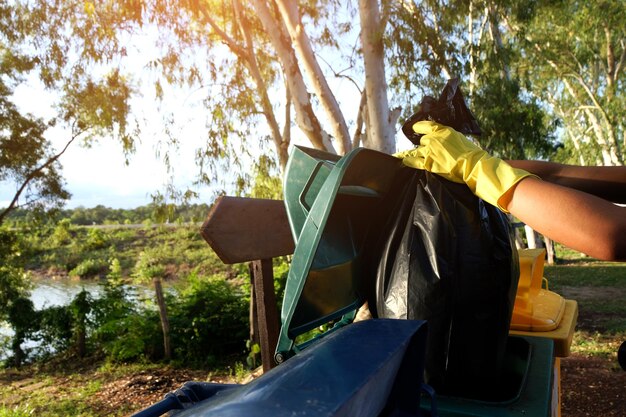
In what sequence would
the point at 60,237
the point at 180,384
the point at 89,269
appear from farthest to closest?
the point at 60,237
the point at 89,269
the point at 180,384

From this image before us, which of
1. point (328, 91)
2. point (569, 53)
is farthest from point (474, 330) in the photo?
point (569, 53)

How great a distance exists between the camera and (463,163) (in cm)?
118

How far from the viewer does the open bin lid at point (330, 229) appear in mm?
1089

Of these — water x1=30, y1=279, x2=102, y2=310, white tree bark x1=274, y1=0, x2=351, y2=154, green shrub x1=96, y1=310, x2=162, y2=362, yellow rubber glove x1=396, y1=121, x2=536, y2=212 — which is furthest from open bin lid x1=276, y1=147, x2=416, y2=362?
water x1=30, y1=279, x2=102, y2=310

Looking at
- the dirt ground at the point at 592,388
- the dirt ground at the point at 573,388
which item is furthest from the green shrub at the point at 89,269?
the dirt ground at the point at 592,388

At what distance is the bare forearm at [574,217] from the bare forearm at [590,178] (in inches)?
17.8

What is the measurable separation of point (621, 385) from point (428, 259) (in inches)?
161

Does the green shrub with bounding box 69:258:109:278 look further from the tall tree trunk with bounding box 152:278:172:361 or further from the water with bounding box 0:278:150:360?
the tall tree trunk with bounding box 152:278:172:361

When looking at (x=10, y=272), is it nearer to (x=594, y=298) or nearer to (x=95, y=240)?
(x=594, y=298)

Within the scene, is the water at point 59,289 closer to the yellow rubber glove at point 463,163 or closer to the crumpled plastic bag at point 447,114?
the crumpled plastic bag at point 447,114

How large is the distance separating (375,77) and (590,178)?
5.54 meters

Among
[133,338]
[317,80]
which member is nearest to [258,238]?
[317,80]

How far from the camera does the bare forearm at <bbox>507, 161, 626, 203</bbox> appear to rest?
1.46 metres

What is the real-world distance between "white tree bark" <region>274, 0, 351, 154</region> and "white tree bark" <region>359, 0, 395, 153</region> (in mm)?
403
